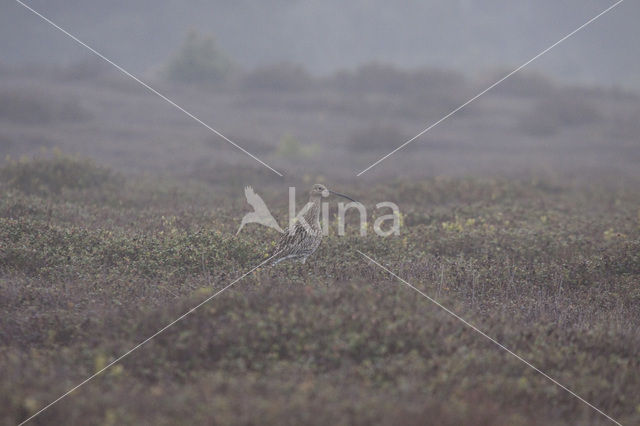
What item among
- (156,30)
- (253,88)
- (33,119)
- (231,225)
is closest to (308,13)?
(156,30)

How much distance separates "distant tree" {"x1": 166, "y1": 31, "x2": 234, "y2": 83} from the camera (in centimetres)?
3716

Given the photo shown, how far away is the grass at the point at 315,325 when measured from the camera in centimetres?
Result: 352

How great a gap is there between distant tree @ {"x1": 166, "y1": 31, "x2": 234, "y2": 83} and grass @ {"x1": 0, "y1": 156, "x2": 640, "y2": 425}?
3050 cm

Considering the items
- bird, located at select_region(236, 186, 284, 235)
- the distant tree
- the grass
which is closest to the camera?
the grass

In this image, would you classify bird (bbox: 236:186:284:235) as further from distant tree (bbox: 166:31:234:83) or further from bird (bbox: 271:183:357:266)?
distant tree (bbox: 166:31:234:83)

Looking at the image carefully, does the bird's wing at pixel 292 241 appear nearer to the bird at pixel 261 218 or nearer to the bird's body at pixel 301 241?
the bird's body at pixel 301 241

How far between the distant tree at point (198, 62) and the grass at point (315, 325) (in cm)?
3050

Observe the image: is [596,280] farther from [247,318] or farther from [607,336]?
[247,318]

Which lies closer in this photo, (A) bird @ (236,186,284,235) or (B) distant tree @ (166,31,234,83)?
(A) bird @ (236,186,284,235)

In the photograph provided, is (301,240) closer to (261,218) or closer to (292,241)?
(292,241)

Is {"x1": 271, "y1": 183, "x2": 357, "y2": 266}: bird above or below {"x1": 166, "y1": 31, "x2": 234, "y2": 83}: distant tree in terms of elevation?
below

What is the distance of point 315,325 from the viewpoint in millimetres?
4559
